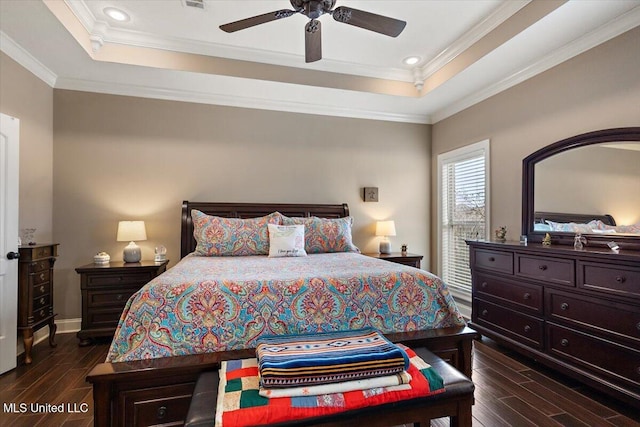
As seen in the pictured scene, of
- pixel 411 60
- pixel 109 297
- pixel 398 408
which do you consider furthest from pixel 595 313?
pixel 109 297

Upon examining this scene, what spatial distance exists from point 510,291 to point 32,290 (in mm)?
4241

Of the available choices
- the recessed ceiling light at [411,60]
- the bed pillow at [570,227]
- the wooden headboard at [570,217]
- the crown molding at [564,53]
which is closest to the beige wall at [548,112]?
the crown molding at [564,53]

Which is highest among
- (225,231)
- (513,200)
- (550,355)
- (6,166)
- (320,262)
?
(6,166)

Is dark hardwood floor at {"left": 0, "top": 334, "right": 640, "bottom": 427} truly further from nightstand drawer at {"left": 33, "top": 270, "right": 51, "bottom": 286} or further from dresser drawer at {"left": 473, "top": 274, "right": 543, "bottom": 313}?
nightstand drawer at {"left": 33, "top": 270, "right": 51, "bottom": 286}

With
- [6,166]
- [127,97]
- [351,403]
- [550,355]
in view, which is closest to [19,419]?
[6,166]

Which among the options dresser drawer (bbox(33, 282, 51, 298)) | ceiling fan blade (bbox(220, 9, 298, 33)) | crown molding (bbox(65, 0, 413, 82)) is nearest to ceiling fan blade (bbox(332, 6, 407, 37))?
ceiling fan blade (bbox(220, 9, 298, 33))

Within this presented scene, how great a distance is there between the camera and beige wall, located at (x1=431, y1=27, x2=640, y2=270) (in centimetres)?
242

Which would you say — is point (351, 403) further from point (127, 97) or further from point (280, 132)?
point (127, 97)

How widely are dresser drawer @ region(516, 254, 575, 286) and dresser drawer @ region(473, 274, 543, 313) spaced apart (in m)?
0.11

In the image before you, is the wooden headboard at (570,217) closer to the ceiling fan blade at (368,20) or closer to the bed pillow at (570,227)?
the bed pillow at (570,227)

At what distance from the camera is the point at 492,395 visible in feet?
7.34

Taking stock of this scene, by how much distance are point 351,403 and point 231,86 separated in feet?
11.2

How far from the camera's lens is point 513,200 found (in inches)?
133

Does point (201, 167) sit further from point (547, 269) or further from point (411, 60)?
point (547, 269)
